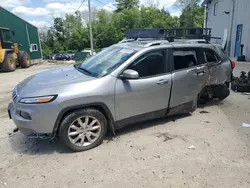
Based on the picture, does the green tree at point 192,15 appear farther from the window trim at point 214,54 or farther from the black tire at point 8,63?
the window trim at point 214,54

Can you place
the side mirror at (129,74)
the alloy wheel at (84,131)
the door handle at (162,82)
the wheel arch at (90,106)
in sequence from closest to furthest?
the wheel arch at (90,106) → the alloy wheel at (84,131) → the side mirror at (129,74) → the door handle at (162,82)

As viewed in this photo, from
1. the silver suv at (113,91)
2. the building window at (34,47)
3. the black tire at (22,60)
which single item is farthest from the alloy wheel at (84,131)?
the building window at (34,47)

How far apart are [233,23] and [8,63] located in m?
16.2

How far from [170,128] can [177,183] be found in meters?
1.54

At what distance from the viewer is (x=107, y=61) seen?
3.88 meters

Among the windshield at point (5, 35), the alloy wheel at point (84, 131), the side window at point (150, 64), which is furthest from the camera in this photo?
the windshield at point (5, 35)

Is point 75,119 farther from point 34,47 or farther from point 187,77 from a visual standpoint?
point 34,47

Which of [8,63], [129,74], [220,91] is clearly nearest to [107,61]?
[129,74]

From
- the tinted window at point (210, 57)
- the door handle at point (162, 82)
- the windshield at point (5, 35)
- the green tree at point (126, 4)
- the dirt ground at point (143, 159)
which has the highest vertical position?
the green tree at point (126, 4)

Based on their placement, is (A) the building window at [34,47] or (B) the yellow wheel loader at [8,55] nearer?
(B) the yellow wheel loader at [8,55]

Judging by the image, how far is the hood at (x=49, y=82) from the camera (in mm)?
3086

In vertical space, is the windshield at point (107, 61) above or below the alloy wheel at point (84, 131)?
above

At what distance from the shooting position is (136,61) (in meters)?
3.61

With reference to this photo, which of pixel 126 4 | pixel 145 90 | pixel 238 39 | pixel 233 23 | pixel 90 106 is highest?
pixel 126 4
